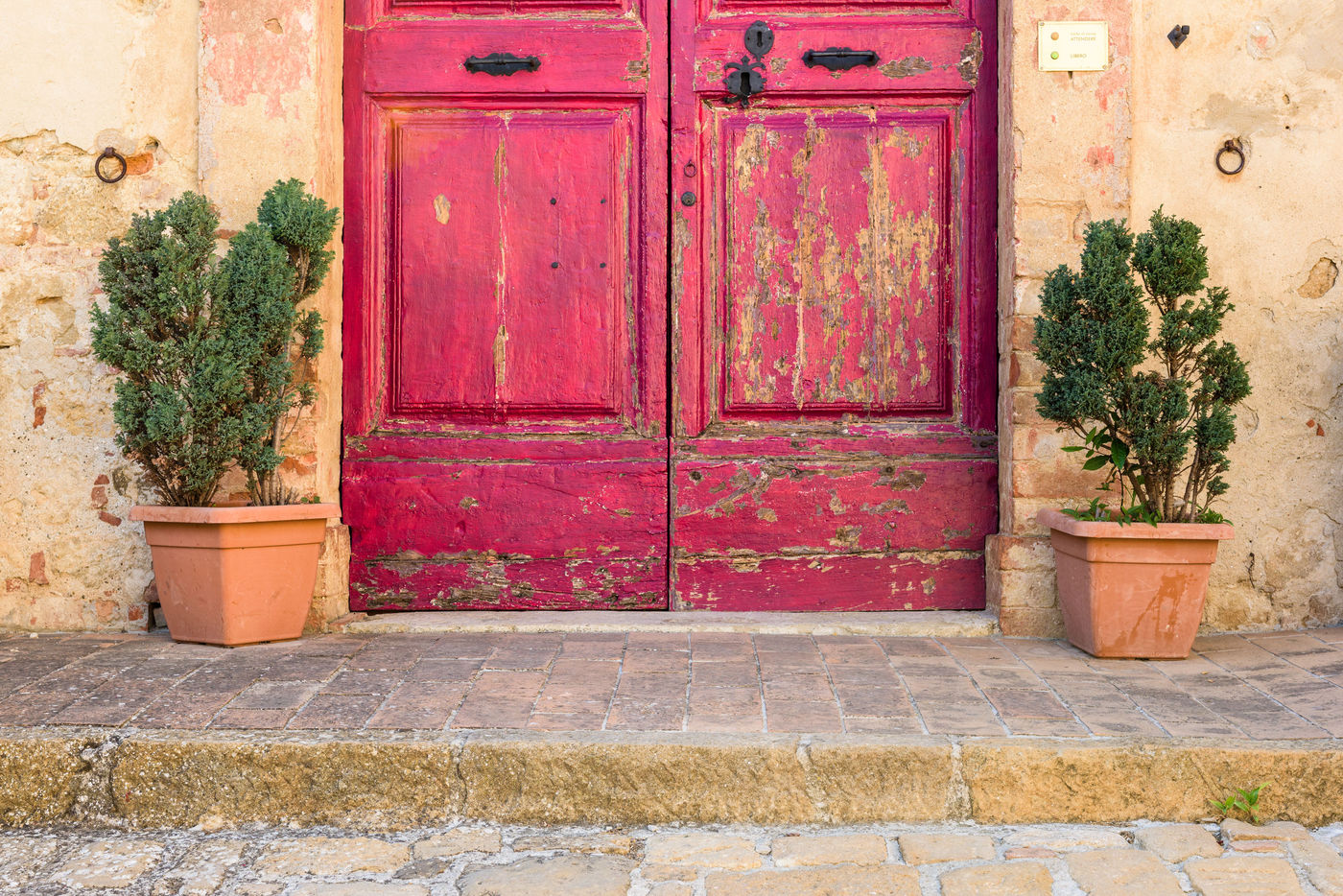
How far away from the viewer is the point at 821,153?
3.66 m

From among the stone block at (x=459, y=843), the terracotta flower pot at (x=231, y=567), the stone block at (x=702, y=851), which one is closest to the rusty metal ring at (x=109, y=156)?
the terracotta flower pot at (x=231, y=567)

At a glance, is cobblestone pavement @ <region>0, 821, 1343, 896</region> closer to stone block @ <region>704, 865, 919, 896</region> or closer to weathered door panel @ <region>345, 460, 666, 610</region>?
stone block @ <region>704, 865, 919, 896</region>

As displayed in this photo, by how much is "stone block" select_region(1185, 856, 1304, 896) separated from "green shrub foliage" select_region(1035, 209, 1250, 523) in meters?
1.22

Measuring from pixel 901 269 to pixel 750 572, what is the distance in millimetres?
1218

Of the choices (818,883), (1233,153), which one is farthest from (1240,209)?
(818,883)

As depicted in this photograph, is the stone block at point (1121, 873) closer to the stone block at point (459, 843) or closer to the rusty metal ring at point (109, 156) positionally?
the stone block at point (459, 843)

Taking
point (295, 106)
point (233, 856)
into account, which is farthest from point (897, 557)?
point (295, 106)

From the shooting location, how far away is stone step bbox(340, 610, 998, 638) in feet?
11.2

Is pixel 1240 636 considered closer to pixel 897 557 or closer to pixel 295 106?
pixel 897 557

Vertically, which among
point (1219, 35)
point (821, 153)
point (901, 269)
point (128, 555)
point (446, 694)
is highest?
point (1219, 35)

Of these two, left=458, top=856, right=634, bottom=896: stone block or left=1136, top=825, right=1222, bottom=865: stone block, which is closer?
left=458, top=856, right=634, bottom=896: stone block

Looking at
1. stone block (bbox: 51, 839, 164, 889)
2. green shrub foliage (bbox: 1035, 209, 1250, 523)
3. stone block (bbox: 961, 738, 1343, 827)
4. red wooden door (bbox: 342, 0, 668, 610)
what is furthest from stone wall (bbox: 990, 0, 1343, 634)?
stone block (bbox: 51, 839, 164, 889)

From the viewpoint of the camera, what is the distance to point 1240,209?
3.46 m

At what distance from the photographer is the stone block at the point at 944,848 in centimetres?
212
